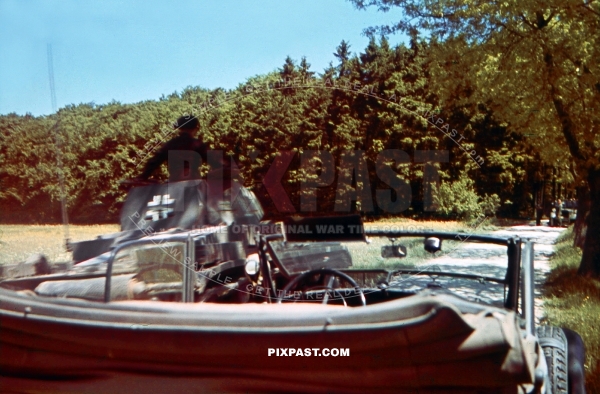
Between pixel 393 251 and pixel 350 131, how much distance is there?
8.16ft

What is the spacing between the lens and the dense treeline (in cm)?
454

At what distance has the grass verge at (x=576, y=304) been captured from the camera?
3599 millimetres

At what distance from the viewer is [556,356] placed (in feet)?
7.07

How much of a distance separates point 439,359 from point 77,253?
3.45 meters

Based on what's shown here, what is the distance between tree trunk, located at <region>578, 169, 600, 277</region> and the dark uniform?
4482 mm

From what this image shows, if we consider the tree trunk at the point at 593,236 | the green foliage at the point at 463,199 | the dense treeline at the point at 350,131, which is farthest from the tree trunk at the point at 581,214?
the green foliage at the point at 463,199

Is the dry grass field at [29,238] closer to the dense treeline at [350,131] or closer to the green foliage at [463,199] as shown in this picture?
the dense treeline at [350,131]

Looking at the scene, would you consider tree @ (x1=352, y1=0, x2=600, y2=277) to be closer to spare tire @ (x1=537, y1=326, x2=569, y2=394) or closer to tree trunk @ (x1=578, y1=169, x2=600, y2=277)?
tree trunk @ (x1=578, y1=169, x2=600, y2=277)

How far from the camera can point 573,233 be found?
887 centimetres

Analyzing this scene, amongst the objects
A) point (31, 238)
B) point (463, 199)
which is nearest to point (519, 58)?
point (463, 199)

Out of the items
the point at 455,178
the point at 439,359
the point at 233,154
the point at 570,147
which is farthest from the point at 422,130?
the point at 439,359

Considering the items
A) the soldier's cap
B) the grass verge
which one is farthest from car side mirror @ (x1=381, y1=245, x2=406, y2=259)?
the soldier's cap

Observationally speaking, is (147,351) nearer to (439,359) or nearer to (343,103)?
(439,359)

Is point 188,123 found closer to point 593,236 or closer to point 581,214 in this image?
point 593,236
